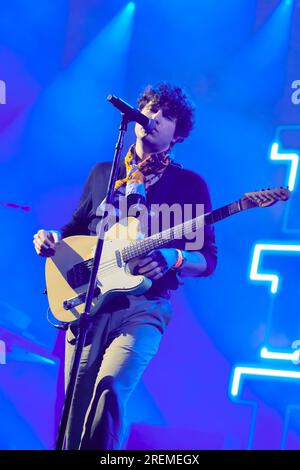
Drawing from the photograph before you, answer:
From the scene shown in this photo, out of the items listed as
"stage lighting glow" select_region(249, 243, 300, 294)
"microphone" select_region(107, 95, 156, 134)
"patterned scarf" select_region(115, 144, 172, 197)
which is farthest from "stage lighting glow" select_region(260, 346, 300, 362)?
"microphone" select_region(107, 95, 156, 134)

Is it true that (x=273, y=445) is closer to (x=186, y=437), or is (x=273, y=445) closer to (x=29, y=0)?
(x=186, y=437)

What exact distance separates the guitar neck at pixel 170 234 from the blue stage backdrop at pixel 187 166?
783 millimetres

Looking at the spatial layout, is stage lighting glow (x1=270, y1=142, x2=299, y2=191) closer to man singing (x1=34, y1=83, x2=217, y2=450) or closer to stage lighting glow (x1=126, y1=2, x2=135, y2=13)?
man singing (x1=34, y1=83, x2=217, y2=450)

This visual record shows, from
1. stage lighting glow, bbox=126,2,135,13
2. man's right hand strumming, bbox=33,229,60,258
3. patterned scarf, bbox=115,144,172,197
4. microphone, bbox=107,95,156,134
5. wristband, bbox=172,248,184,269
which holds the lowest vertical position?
wristband, bbox=172,248,184,269

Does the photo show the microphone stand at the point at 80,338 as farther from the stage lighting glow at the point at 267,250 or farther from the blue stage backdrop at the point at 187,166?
the stage lighting glow at the point at 267,250

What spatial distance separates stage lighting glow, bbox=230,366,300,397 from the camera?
3.06 meters

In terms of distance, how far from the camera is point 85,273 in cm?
267

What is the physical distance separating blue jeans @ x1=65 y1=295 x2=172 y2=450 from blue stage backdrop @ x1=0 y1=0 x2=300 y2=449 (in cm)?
77

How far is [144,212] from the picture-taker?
8.93ft

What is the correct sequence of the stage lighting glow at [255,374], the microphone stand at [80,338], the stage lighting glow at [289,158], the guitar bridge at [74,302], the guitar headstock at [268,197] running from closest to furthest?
the microphone stand at [80,338]
the guitar headstock at [268,197]
the guitar bridge at [74,302]
the stage lighting glow at [255,374]
the stage lighting glow at [289,158]

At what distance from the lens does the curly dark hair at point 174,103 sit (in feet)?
9.32

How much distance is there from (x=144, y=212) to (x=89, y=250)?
32cm

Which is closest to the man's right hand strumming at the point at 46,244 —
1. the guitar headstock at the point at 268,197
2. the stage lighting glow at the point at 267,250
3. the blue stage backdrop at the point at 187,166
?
the blue stage backdrop at the point at 187,166

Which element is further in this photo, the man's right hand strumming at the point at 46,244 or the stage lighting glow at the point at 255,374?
the stage lighting glow at the point at 255,374
